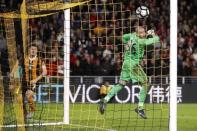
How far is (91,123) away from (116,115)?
2.26 m

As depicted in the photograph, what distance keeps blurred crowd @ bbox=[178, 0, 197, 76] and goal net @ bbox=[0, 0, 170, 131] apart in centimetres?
118

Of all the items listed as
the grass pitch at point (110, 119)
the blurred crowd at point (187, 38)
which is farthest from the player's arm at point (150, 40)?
the blurred crowd at point (187, 38)

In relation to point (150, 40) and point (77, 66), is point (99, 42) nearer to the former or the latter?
point (77, 66)

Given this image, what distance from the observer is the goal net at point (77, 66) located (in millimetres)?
12087

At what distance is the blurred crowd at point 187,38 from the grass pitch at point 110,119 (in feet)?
14.3

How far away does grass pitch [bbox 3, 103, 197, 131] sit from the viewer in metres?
13.5

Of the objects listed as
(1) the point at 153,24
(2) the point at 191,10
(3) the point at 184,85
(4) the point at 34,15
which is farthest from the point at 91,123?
(2) the point at 191,10

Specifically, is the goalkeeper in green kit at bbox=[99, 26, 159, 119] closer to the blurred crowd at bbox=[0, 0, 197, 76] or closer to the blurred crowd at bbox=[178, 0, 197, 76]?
the blurred crowd at bbox=[0, 0, 197, 76]

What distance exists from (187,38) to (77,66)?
5.54 m

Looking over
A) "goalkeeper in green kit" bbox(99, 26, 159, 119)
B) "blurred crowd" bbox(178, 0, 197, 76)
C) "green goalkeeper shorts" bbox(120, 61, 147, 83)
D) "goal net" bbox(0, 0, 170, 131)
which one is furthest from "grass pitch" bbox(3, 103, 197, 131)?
"blurred crowd" bbox(178, 0, 197, 76)

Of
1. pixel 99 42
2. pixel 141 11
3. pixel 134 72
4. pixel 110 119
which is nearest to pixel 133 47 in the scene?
pixel 134 72

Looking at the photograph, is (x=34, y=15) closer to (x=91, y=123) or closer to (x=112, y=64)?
(x=91, y=123)

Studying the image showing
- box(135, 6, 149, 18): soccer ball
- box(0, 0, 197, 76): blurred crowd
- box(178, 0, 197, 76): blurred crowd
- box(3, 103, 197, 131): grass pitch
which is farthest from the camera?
box(178, 0, 197, 76): blurred crowd

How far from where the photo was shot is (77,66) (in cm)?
2286
